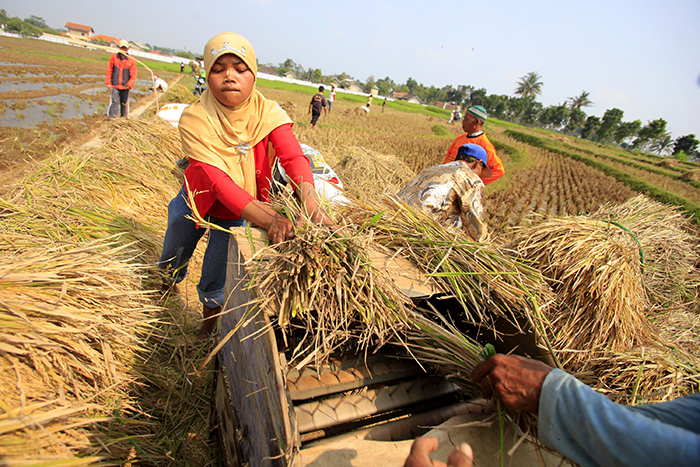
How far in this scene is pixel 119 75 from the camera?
7078 millimetres

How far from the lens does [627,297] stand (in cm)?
186

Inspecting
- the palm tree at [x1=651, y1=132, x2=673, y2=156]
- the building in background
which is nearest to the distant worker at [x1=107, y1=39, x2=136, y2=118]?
the palm tree at [x1=651, y1=132, x2=673, y2=156]

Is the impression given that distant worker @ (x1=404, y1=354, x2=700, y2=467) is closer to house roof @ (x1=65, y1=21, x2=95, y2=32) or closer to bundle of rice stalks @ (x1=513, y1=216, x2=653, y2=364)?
bundle of rice stalks @ (x1=513, y1=216, x2=653, y2=364)

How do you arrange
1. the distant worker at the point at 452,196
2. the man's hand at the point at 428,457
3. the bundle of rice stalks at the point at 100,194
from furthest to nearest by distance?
the distant worker at the point at 452,196 → the bundle of rice stalks at the point at 100,194 → the man's hand at the point at 428,457

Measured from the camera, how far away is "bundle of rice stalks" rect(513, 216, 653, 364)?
180cm

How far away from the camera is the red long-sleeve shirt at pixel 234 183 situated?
1562 millimetres

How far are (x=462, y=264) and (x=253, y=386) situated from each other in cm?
113

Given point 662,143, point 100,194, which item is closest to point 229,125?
point 100,194

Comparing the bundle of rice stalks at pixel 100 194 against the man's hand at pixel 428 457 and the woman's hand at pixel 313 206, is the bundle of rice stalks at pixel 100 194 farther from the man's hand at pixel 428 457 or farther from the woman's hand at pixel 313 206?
the man's hand at pixel 428 457

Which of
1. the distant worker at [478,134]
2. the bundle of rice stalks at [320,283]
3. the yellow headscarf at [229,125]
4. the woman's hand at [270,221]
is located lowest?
the bundle of rice stalks at [320,283]

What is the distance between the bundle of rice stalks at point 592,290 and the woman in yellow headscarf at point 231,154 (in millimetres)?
1453

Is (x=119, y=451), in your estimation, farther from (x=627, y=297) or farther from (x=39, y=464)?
(x=627, y=297)

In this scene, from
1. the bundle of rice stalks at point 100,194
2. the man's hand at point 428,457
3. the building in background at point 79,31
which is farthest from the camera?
the building in background at point 79,31

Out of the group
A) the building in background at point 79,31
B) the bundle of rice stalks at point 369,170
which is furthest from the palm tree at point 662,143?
the building in background at point 79,31
